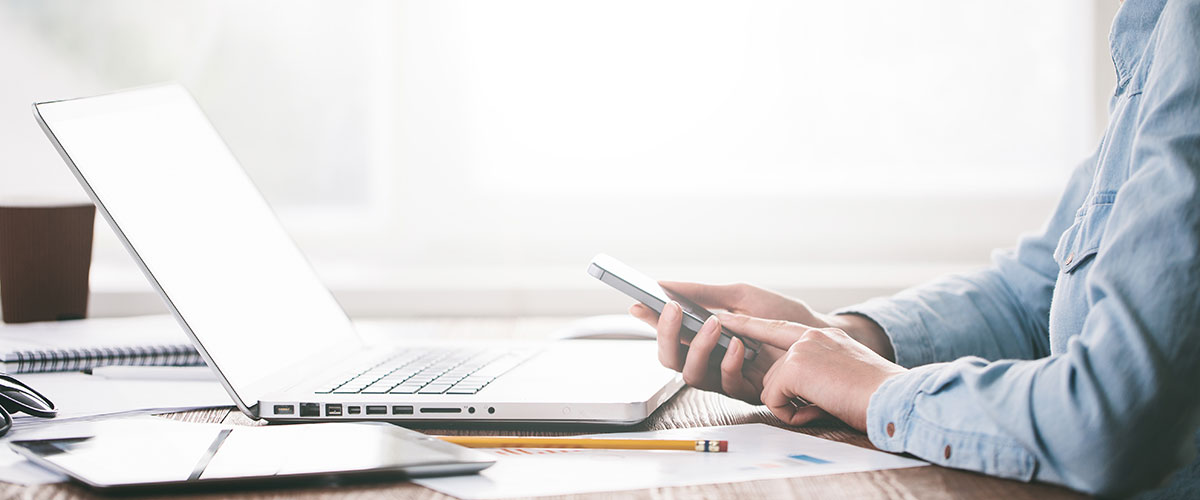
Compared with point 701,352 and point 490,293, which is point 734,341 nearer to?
point 701,352

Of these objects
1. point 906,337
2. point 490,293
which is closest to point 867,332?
point 906,337

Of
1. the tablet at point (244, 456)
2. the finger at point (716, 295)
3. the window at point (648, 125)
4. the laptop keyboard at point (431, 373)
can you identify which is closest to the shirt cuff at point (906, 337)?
the finger at point (716, 295)

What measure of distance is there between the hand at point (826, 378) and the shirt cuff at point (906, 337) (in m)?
0.22

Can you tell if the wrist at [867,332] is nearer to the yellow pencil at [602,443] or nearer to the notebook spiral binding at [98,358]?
the yellow pencil at [602,443]

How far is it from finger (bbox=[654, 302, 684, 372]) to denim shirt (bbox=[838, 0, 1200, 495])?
0.19 meters

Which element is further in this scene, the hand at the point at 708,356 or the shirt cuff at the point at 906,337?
the shirt cuff at the point at 906,337

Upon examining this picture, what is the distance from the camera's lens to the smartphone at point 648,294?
2.47 ft

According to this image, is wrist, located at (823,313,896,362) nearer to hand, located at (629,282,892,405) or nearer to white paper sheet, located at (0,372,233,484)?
hand, located at (629,282,892,405)

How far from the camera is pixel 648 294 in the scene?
77 cm

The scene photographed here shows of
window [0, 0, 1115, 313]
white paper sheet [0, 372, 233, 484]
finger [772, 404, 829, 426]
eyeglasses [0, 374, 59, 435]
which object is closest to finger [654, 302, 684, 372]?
finger [772, 404, 829, 426]

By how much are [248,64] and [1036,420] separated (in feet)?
4.95

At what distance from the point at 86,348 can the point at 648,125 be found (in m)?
1.02

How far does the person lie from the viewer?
507 mm

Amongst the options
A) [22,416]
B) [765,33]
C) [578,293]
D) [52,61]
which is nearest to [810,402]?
[22,416]
